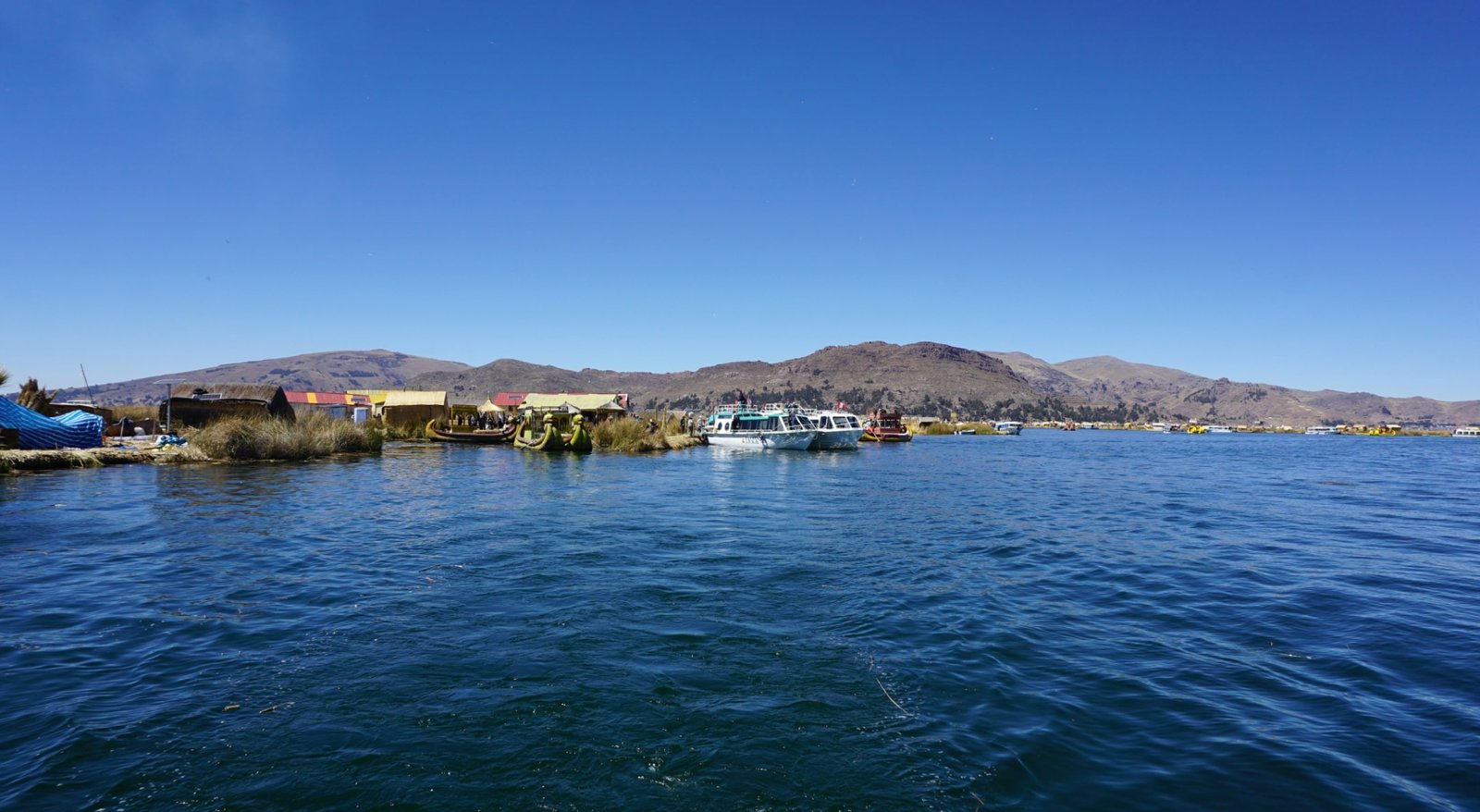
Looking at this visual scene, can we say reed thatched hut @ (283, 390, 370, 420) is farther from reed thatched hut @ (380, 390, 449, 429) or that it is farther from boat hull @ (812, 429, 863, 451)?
boat hull @ (812, 429, 863, 451)

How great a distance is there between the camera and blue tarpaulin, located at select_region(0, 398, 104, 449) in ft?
93.1

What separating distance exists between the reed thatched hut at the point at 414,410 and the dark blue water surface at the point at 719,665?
1794 inches

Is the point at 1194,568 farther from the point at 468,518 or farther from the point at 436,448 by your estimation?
the point at 436,448

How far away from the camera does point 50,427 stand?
99.0 feet

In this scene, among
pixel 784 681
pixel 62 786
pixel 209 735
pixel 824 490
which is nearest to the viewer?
pixel 62 786

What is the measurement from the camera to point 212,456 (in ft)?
102

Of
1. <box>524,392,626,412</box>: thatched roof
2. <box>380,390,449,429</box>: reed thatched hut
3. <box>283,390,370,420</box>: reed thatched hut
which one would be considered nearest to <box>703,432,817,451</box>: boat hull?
<box>524,392,626,412</box>: thatched roof

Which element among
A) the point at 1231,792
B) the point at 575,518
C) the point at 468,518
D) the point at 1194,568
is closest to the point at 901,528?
the point at 1194,568

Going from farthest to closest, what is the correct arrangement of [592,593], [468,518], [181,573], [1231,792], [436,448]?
1. [436,448]
2. [468,518]
3. [181,573]
4. [592,593]
5. [1231,792]

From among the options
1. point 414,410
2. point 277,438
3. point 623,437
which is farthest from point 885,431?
point 277,438

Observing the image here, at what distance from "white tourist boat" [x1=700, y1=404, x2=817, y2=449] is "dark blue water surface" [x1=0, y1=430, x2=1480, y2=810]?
124 ft

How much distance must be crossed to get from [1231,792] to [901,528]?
12.7m

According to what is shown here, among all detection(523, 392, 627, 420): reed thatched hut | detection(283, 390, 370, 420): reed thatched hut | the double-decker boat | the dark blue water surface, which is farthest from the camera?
the double-decker boat

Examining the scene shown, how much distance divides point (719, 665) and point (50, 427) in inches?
1451
